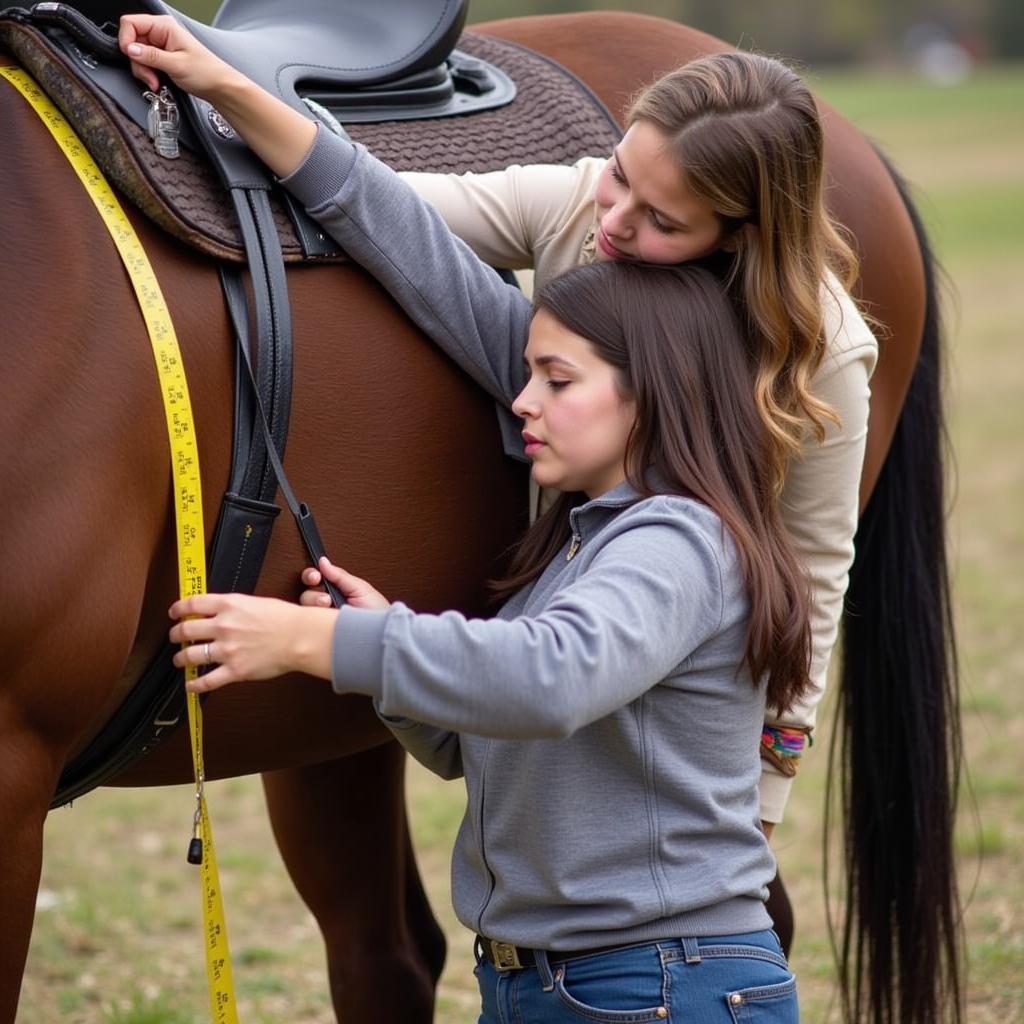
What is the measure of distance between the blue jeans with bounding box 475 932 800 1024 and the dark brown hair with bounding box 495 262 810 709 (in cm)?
27

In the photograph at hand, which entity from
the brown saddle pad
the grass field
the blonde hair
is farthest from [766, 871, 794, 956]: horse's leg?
the brown saddle pad

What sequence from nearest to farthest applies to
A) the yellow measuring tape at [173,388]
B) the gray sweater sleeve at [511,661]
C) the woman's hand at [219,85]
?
the gray sweater sleeve at [511,661] → the yellow measuring tape at [173,388] → the woman's hand at [219,85]

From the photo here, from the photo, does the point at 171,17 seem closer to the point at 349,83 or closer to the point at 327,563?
the point at 349,83

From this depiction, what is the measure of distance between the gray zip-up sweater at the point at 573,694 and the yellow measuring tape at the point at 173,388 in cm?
21

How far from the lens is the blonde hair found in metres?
1.57

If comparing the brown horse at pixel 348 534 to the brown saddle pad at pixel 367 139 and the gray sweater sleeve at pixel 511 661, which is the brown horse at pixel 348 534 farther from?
the gray sweater sleeve at pixel 511 661

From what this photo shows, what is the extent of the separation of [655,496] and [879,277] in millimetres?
977

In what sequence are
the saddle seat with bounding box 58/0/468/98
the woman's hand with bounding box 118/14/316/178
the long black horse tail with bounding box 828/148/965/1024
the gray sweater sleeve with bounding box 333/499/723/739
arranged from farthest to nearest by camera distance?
the long black horse tail with bounding box 828/148/965/1024 → the saddle seat with bounding box 58/0/468/98 → the woman's hand with bounding box 118/14/316/178 → the gray sweater sleeve with bounding box 333/499/723/739

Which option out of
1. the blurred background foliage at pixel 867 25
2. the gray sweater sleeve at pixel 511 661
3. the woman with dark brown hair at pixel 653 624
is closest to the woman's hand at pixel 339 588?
the woman with dark brown hair at pixel 653 624

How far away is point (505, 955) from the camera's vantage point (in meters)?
1.58

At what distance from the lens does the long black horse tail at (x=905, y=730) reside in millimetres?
2463

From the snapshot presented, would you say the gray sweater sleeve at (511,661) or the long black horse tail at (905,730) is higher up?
the gray sweater sleeve at (511,661)

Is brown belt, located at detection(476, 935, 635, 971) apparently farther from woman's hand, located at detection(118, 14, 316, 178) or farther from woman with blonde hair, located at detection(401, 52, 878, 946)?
woman's hand, located at detection(118, 14, 316, 178)

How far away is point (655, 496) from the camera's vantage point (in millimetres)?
1493
